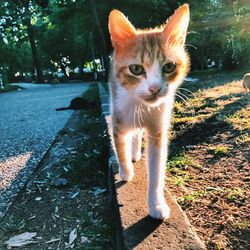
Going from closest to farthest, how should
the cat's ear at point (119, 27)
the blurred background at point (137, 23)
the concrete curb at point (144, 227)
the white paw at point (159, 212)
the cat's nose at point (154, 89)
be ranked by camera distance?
the concrete curb at point (144, 227) < the white paw at point (159, 212) < the cat's nose at point (154, 89) < the cat's ear at point (119, 27) < the blurred background at point (137, 23)

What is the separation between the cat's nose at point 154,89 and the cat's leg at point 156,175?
11.6 inches

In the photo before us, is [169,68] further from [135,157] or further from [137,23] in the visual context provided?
[137,23]

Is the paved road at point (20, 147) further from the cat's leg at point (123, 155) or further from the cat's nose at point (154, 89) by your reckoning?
the cat's nose at point (154, 89)

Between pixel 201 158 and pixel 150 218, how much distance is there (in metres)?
1.26

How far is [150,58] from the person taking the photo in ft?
6.81

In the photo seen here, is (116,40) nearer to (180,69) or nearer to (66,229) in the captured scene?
(180,69)

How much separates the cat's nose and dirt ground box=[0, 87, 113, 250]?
2.97ft

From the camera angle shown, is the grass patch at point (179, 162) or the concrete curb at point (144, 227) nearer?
the concrete curb at point (144, 227)

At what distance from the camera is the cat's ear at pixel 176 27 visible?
223 centimetres

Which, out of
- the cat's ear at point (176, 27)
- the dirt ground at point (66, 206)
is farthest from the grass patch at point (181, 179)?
the cat's ear at point (176, 27)

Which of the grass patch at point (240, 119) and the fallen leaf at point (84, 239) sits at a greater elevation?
the grass patch at point (240, 119)

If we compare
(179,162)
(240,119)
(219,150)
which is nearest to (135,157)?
(179,162)

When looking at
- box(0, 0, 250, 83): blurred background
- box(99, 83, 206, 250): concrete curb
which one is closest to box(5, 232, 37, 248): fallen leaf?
box(99, 83, 206, 250): concrete curb

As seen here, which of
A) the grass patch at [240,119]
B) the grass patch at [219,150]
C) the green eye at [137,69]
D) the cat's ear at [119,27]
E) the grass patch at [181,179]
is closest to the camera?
the green eye at [137,69]
